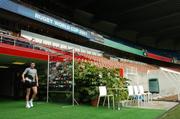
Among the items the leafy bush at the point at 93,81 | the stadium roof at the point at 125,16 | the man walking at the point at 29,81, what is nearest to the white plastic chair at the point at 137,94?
the leafy bush at the point at 93,81

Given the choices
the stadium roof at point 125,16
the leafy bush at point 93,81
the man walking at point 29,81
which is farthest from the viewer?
the stadium roof at point 125,16

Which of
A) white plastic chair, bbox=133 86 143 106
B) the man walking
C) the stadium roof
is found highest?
the stadium roof

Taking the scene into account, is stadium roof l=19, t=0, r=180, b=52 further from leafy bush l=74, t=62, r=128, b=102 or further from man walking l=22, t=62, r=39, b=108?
man walking l=22, t=62, r=39, b=108

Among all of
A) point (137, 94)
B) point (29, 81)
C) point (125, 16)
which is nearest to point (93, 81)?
point (137, 94)

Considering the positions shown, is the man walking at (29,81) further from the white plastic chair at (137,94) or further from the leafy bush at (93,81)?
the white plastic chair at (137,94)

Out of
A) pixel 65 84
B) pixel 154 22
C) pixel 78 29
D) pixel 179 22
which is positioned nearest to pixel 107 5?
pixel 78 29

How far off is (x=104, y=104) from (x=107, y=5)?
842 inches

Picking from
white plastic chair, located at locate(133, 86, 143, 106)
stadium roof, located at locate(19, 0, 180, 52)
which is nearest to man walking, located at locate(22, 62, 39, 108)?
white plastic chair, located at locate(133, 86, 143, 106)

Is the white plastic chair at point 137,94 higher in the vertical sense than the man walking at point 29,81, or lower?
lower

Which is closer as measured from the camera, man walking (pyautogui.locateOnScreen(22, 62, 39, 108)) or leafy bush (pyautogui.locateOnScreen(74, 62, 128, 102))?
man walking (pyautogui.locateOnScreen(22, 62, 39, 108))

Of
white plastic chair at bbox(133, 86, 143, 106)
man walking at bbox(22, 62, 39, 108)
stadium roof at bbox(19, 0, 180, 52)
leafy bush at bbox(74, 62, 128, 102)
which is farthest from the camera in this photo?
stadium roof at bbox(19, 0, 180, 52)

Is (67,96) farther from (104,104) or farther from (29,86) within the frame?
(29,86)

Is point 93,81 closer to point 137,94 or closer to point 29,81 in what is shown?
point 137,94

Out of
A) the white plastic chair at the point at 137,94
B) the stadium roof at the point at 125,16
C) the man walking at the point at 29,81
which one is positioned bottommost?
the white plastic chair at the point at 137,94
